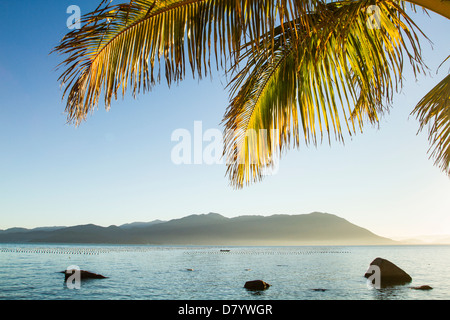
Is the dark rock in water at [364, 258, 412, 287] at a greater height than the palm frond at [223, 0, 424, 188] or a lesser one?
lesser

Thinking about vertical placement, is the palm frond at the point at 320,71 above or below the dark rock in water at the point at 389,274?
above

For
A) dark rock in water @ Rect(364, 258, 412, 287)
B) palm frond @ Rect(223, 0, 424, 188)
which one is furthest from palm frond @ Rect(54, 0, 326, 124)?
dark rock in water @ Rect(364, 258, 412, 287)

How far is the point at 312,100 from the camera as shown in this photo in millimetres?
2498

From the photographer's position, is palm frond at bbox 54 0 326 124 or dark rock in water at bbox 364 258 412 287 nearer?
palm frond at bbox 54 0 326 124

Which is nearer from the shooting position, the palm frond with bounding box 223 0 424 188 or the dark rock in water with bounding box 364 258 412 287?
the palm frond with bounding box 223 0 424 188

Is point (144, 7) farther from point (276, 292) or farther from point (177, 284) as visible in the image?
point (177, 284)

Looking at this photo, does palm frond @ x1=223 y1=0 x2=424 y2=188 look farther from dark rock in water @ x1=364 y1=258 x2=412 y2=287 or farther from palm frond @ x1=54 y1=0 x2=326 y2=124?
dark rock in water @ x1=364 y1=258 x2=412 y2=287

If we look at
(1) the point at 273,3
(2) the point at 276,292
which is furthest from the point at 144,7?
(2) the point at 276,292

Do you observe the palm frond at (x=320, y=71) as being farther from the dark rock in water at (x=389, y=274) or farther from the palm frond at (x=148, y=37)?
the dark rock in water at (x=389, y=274)

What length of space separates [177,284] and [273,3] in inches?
1514

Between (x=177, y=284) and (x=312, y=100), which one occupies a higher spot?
(x=312, y=100)

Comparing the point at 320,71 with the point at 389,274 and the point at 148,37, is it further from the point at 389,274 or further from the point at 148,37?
the point at 389,274

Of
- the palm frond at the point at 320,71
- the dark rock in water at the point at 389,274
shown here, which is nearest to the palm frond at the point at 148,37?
the palm frond at the point at 320,71

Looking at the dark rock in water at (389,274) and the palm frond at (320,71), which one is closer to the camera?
the palm frond at (320,71)
